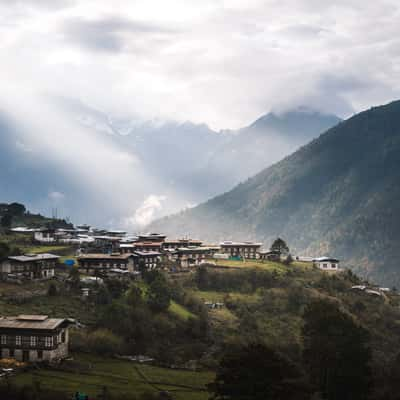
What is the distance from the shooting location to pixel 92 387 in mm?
45531

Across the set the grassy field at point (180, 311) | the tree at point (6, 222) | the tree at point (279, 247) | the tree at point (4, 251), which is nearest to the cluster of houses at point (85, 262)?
the tree at point (279, 247)

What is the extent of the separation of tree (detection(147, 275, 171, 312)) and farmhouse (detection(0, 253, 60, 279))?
1282cm

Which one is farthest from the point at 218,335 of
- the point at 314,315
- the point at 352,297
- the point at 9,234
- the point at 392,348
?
the point at 9,234

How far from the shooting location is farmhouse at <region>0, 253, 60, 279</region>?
72.5 meters

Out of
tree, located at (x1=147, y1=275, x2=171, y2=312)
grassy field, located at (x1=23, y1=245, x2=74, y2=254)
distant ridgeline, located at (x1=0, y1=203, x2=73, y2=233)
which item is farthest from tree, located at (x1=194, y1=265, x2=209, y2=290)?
distant ridgeline, located at (x1=0, y1=203, x2=73, y2=233)

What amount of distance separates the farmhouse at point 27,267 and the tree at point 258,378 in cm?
3856

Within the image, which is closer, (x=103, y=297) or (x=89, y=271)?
(x=103, y=297)

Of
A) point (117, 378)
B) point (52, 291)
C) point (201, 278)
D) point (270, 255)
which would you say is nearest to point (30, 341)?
point (117, 378)

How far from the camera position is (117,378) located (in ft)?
161

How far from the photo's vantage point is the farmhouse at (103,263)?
266 feet

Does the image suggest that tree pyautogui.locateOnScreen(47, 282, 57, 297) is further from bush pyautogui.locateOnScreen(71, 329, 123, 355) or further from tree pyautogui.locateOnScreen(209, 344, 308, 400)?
tree pyautogui.locateOnScreen(209, 344, 308, 400)

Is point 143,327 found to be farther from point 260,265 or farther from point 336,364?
point 260,265

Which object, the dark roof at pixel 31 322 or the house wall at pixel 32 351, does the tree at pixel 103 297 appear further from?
the house wall at pixel 32 351

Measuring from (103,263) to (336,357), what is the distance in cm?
3815
